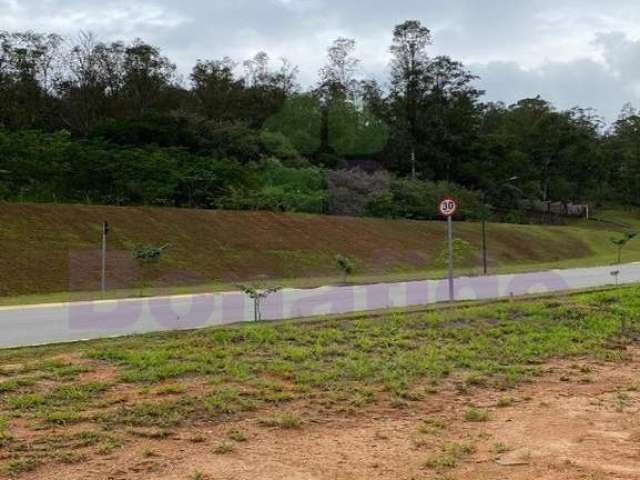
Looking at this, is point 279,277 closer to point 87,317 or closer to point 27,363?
point 87,317

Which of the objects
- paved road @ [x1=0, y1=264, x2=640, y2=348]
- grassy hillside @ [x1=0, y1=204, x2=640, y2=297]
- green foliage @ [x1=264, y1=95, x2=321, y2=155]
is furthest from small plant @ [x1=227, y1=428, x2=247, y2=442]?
green foliage @ [x1=264, y1=95, x2=321, y2=155]

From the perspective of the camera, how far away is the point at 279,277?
3722 centimetres

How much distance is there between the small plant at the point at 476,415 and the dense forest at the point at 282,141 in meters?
36.8

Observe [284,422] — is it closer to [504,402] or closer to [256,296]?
[504,402]

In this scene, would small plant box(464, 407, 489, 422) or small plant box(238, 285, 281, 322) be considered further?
small plant box(238, 285, 281, 322)

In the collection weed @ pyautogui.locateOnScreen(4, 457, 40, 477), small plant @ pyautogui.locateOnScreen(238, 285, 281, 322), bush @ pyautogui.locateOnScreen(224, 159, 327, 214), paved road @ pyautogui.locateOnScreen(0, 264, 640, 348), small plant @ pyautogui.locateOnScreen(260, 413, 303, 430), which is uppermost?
bush @ pyautogui.locateOnScreen(224, 159, 327, 214)

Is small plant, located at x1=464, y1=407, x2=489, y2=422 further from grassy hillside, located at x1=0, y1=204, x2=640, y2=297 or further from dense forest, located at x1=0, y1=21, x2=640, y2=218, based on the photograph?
dense forest, located at x1=0, y1=21, x2=640, y2=218

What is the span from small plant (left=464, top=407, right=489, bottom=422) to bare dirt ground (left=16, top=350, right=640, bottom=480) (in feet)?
0.17

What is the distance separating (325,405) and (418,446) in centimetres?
144

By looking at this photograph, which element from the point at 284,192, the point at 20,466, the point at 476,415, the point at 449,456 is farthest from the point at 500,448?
the point at 284,192

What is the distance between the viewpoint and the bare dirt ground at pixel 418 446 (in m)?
5.35

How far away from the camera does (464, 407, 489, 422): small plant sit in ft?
22.8

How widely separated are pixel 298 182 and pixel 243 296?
3509 cm

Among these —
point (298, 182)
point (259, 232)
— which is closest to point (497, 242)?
point (298, 182)
